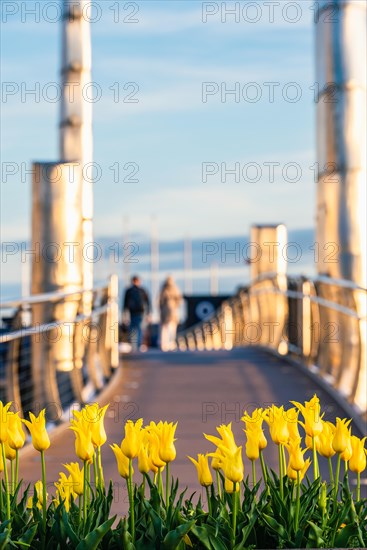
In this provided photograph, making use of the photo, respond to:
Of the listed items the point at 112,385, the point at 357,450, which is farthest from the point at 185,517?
the point at 112,385

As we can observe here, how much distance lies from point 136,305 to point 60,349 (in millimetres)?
8908

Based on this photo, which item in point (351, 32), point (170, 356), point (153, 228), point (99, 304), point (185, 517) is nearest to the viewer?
point (185, 517)

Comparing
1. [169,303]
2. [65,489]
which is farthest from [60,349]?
[169,303]

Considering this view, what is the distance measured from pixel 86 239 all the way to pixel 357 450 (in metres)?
10.6

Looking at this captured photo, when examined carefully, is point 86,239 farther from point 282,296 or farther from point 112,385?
point 282,296

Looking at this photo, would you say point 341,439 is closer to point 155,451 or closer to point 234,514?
point 234,514

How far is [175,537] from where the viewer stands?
2723mm

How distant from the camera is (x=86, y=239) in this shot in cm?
1340

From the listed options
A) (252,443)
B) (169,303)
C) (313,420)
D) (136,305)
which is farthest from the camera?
(169,303)

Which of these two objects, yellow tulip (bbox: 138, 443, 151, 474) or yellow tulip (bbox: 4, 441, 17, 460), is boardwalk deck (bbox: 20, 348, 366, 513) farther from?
yellow tulip (bbox: 138, 443, 151, 474)

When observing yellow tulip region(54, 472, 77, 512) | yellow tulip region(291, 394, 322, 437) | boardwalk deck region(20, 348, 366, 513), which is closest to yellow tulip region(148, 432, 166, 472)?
yellow tulip region(54, 472, 77, 512)

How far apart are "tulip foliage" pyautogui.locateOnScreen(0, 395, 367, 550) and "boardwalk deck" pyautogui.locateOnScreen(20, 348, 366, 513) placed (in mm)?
2667

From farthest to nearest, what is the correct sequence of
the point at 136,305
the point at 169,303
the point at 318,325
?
the point at 169,303, the point at 136,305, the point at 318,325

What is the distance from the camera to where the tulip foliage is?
277cm
